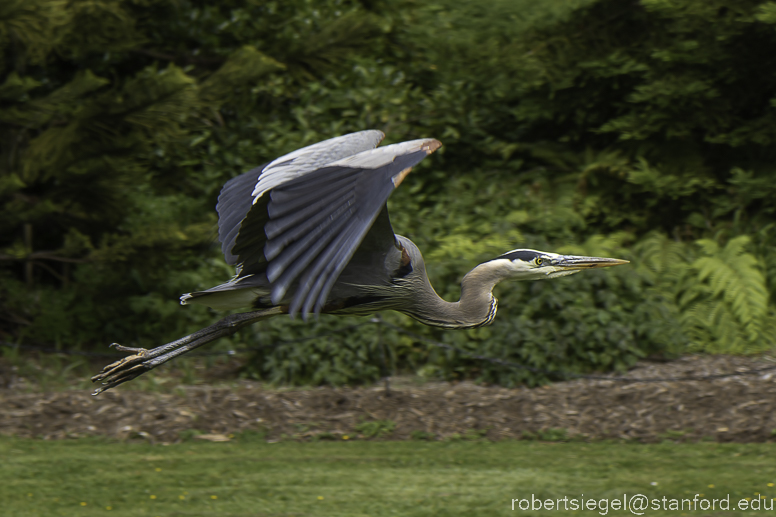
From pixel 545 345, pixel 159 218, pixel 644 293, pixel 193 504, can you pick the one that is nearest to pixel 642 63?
pixel 644 293

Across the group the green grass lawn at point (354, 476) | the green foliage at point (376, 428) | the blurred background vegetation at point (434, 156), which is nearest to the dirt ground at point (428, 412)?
A: the green foliage at point (376, 428)

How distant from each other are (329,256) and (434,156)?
854cm

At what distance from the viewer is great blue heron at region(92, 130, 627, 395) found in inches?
134

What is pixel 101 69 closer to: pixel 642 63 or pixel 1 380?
pixel 1 380

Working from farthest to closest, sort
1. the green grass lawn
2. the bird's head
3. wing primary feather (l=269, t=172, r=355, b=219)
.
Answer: the green grass lawn, the bird's head, wing primary feather (l=269, t=172, r=355, b=219)

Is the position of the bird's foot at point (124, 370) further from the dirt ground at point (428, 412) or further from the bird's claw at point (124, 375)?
the dirt ground at point (428, 412)

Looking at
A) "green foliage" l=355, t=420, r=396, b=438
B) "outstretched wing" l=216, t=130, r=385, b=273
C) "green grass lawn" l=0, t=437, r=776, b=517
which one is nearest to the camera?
"outstretched wing" l=216, t=130, r=385, b=273

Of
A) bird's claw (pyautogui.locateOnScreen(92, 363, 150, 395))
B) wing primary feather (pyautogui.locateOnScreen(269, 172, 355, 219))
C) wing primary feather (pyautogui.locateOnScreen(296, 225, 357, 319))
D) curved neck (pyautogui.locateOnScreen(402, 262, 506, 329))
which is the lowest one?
bird's claw (pyautogui.locateOnScreen(92, 363, 150, 395))

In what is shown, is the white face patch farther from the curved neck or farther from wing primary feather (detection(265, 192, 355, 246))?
the curved neck

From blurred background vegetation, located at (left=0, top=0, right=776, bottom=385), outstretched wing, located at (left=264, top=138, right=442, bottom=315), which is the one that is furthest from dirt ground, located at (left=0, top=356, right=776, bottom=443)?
outstretched wing, located at (left=264, top=138, right=442, bottom=315)

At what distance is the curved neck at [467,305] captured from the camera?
15.4 ft

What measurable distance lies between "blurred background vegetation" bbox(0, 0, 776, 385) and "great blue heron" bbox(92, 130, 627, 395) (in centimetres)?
334

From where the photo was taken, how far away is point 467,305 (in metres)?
4.81

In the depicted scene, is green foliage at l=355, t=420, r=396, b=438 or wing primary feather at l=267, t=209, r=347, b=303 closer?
wing primary feather at l=267, t=209, r=347, b=303
